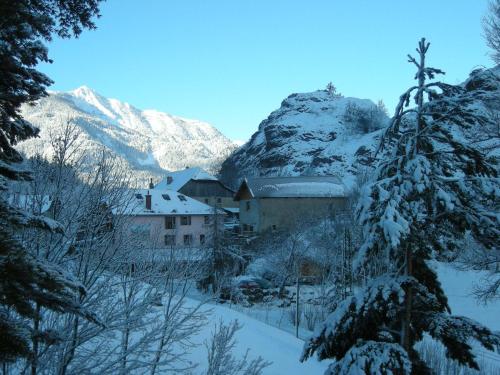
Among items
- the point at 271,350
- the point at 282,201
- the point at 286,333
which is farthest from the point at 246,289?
the point at 282,201

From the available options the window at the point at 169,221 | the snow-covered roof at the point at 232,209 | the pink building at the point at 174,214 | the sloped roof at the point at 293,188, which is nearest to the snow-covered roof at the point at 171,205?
the pink building at the point at 174,214

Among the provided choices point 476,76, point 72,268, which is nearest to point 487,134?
point 476,76

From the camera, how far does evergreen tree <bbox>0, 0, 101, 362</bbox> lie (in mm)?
2061

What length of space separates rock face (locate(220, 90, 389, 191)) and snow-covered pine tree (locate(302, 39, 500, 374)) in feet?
241

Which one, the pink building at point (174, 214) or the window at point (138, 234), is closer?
the window at point (138, 234)

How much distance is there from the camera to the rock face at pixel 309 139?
281ft

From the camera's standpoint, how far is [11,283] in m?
2.09

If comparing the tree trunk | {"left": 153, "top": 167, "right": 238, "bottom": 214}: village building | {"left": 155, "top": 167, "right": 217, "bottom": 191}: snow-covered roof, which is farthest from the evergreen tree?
{"left": 155, "top": 167, "right": 217, "bottom": 191}: snow-covered roof

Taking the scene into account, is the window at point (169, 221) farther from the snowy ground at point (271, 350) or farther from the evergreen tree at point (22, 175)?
the evergreen tree at point (22, 175)

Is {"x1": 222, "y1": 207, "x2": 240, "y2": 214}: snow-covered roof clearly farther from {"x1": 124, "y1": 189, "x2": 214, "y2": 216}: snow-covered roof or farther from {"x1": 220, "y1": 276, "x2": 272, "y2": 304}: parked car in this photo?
{"x1": 220, "y1": 276, "x2": 272, "y2": 304}: parked car

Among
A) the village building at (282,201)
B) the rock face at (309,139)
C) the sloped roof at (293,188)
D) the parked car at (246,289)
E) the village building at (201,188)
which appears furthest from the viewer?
the rock face at (309,139)

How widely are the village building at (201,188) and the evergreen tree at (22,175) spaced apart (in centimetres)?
6153

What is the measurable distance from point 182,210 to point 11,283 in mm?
43851

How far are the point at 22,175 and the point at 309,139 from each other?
95.5 metres
